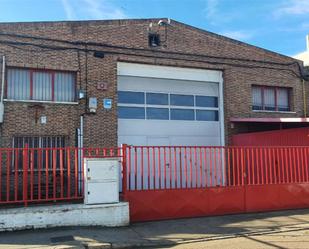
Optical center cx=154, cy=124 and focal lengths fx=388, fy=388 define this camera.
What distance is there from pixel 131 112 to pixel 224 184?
530cm

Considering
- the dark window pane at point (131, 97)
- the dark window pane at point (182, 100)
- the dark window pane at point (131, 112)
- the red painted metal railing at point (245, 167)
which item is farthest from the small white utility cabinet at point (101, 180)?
the dark window pane at point (182, 100)

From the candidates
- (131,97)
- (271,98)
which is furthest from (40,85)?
(271,98)

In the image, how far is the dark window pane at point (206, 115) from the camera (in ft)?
54.0

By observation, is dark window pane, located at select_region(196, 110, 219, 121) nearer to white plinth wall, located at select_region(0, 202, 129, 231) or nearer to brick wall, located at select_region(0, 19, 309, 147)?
brick wall, located at select_region(0, 19, 309, 147)

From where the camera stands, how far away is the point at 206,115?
1659 centimetres

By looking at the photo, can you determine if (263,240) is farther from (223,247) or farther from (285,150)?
(285,150)

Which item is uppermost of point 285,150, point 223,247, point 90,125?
point 90,125

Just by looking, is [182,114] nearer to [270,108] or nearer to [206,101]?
[206,101]

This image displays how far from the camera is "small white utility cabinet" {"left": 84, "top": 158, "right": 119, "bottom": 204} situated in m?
9.68

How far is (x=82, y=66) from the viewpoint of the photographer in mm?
14367

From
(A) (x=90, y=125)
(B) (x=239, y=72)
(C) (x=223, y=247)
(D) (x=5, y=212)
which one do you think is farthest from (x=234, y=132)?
(D) (x=5, y=212)

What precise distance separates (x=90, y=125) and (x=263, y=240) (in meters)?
7.91

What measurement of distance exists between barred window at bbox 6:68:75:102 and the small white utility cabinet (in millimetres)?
5110

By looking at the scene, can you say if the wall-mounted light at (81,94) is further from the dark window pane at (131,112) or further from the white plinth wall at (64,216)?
the white plinth wall at (64,216)
